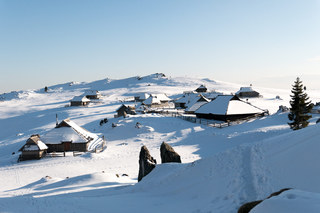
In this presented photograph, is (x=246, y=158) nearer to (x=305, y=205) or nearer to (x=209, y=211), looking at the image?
(x=209, y=211)

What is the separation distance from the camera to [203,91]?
93.3 metres

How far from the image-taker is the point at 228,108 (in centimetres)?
3828

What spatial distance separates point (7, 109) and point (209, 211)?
88140 mm

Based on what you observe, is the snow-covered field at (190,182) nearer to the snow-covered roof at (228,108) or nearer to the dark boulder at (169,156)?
the dark boulder at (169,156)

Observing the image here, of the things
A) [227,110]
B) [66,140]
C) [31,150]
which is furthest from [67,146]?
[227,110]

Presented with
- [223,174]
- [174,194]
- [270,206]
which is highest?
[270,206]

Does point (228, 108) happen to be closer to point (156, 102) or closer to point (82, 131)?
point (82, 131)

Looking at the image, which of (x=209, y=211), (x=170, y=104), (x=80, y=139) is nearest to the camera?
(x=209, y=211)

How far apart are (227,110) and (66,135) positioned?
2456cm

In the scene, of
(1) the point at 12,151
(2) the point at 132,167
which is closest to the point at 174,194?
(2) the point at 132,167

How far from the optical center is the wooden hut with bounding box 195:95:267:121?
125 feet

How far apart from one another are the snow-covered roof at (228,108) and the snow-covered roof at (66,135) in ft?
67.0

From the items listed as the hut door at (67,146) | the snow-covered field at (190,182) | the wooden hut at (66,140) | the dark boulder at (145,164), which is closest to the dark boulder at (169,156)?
the dark boulder at (145,164)

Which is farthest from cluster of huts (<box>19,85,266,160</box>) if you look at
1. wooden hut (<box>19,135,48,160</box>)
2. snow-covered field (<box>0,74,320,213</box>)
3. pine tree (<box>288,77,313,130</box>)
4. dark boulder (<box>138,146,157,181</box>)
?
dark boulder (<box>138,146,157,181</box>)
